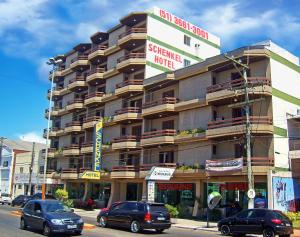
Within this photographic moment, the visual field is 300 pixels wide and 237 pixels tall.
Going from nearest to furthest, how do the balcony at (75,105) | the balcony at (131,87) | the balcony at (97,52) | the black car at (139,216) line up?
the black car at (139,216)
the balcony at (131,87)
the balcony at (97,52)
the balcony at (75,105)

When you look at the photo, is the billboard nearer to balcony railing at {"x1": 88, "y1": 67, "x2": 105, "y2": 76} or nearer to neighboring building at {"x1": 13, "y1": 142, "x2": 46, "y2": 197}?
balcony railing at {"x1": 88, "y1": 67, "x2": 105, "y2": 76}

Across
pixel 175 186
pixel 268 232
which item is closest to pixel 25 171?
pixel 175 186

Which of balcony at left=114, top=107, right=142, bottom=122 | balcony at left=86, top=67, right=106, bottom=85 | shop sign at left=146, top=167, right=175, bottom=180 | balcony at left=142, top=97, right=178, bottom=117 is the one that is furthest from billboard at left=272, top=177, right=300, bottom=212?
balcony at left=86, top=67, right=106, bottom=85

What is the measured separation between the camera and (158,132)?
41562mm

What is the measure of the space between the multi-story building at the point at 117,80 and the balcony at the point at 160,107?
2386 millimetres

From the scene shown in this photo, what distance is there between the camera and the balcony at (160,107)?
41.2 meters

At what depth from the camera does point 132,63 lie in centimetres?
4816

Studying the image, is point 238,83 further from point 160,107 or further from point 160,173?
point 160,173

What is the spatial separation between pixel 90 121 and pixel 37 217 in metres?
33.8

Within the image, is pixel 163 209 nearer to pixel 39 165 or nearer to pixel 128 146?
pixel 128 146

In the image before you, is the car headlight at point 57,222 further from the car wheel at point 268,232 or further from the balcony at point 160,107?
the balcony at point 160,107

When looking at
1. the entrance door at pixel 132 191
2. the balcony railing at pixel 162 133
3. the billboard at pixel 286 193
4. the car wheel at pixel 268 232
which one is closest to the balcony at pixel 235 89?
the balcony railing at pixel 162 133

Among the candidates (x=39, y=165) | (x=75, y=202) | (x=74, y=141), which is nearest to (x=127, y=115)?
(x=75, y=202)

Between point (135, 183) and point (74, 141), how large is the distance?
682 inches
